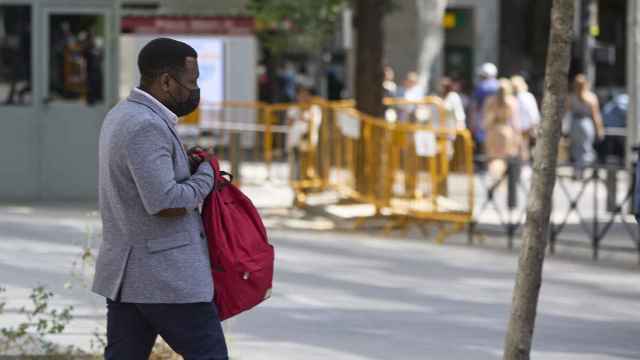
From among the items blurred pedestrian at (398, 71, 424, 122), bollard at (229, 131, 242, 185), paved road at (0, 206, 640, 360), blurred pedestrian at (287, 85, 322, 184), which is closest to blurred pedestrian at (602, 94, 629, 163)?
blurred pedestrian at (398, 71, 424, 122)

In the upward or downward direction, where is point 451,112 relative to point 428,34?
downward

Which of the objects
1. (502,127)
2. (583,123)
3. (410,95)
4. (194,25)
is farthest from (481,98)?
(194,25)

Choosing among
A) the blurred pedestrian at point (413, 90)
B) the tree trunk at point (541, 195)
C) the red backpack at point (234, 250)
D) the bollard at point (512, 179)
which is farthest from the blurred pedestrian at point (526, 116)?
the red backpack at point (234, 250)

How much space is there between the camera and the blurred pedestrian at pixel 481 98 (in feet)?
89.7

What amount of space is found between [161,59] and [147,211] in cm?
54

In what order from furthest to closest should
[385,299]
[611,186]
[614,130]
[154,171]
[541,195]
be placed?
[614,130]
[611,186]
[385,299]
[541,195]
[154,171]

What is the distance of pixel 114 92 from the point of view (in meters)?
18.5

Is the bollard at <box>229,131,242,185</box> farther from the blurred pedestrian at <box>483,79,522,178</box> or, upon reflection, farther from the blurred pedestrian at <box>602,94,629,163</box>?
the blurred pedestrian at <box>602,94,629,163</box>

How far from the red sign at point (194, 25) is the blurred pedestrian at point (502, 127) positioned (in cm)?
354

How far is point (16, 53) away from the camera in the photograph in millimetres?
18328

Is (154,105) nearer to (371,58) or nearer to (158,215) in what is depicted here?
(158,215)

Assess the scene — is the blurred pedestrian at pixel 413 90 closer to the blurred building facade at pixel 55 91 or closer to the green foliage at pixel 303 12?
the green foliage at pixel 303 12

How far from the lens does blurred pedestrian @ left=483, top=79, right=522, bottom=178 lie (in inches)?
894

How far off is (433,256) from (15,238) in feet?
12.4
